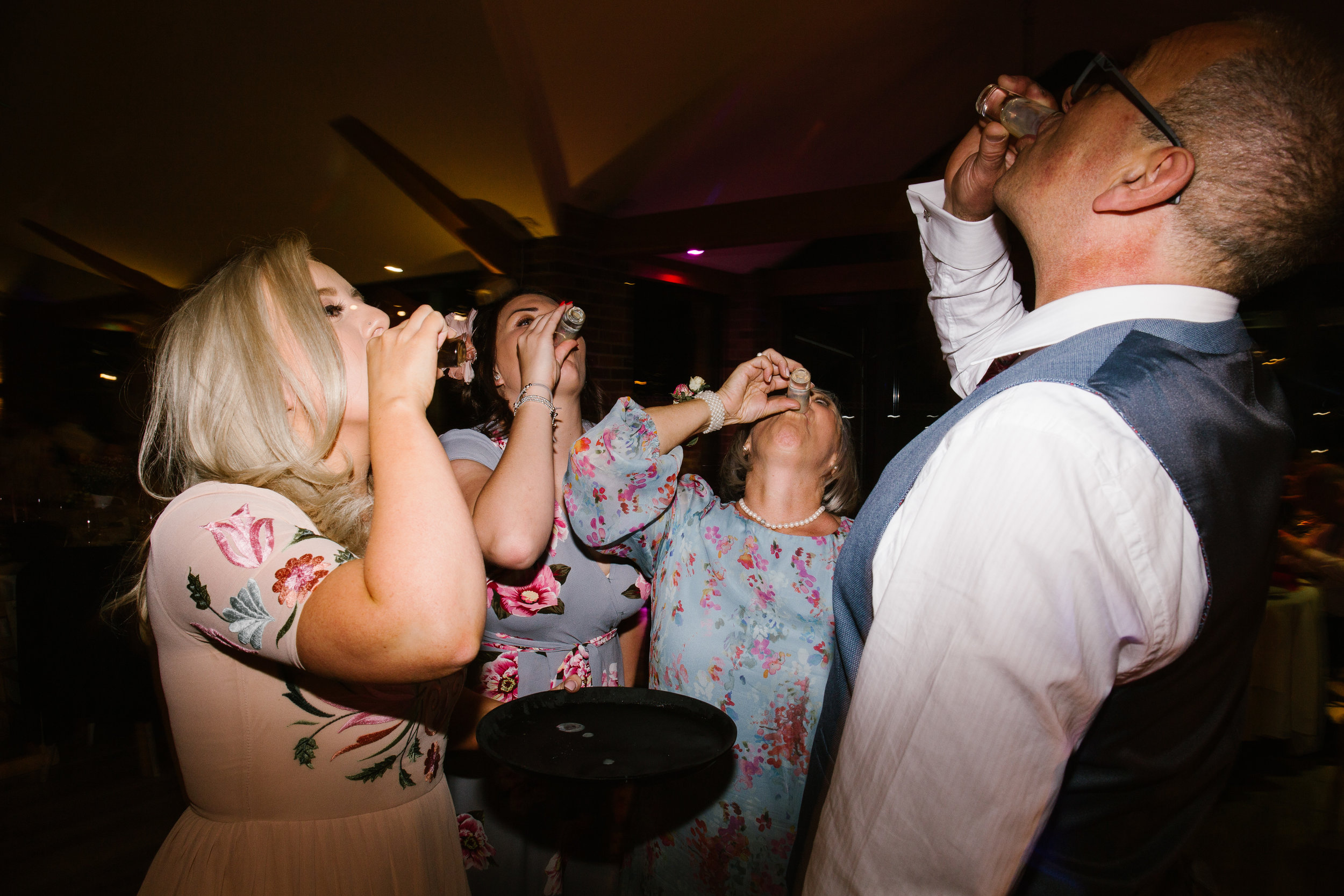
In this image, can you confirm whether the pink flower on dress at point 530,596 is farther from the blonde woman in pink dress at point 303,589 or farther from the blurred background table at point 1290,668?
the blurred background table at point 1290,668

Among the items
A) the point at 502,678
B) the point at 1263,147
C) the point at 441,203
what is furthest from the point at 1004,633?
the point at 441,203

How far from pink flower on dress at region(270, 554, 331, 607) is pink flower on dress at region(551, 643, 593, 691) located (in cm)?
107

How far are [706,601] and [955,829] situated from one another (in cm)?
111

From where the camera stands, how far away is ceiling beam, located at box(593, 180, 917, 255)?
4.66 m

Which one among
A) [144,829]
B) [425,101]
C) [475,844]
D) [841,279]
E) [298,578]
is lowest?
[144,829]

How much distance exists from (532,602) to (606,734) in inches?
21.1

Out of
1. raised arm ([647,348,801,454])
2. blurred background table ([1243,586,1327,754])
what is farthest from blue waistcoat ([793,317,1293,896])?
blurred background table ([1243,586,1327,754])

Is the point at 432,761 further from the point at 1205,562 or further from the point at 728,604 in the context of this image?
the point at 1205,562

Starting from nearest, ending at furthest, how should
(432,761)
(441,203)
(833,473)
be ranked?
1. (432,761)
2. (833,473)
3. (441,203)

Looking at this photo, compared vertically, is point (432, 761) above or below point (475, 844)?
above

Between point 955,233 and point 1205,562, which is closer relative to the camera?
point 1205,562

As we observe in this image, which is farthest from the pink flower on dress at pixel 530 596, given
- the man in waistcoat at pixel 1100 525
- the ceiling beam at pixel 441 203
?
the ceiling beam at pixel 441 203

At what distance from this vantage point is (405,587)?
0.79 meters

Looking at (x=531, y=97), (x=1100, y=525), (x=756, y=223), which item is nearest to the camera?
(x=1100, y=525)
